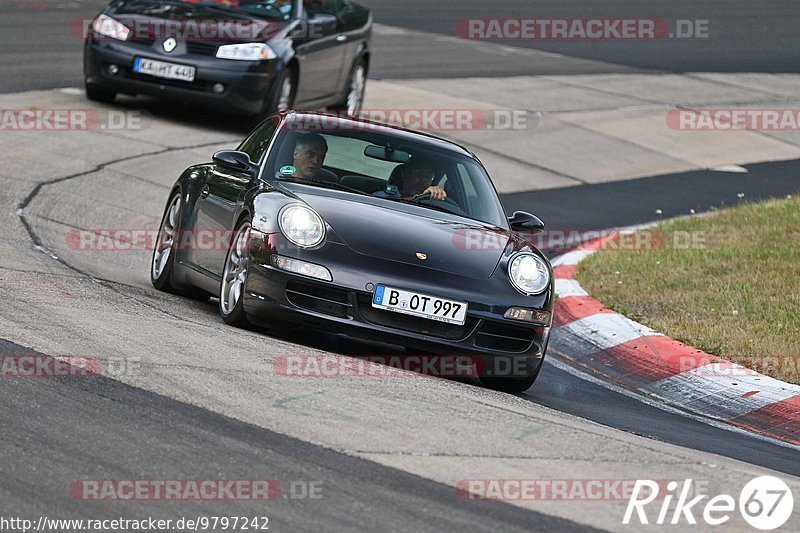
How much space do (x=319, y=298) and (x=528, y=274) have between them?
1.12m

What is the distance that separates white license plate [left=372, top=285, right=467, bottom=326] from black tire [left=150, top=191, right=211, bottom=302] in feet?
6.73

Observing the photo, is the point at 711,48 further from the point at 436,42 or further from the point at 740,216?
the point at 740,216

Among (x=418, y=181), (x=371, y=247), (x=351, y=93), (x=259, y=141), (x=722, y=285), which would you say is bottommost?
(x=722, y=285)

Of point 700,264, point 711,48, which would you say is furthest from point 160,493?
point 711,48

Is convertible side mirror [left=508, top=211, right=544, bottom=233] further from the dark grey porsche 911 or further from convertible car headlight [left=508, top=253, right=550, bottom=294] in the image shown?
convertible car headlight [left=508, top=253, right=550, bottom=294]

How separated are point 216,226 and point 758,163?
11380mm

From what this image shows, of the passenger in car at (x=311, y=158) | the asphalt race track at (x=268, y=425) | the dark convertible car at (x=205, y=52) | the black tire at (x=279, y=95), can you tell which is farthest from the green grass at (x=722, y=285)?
the dark convertible car at (x=205, y=52)

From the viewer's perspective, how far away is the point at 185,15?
50.1 feet

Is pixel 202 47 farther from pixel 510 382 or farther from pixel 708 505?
pixel 708 505

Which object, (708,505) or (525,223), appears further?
(525,223)

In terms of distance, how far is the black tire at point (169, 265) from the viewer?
29.9 ft

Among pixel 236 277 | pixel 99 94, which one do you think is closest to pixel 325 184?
pixel 236 277

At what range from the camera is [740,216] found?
44.4ft

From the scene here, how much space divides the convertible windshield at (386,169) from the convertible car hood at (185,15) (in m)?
6.75
